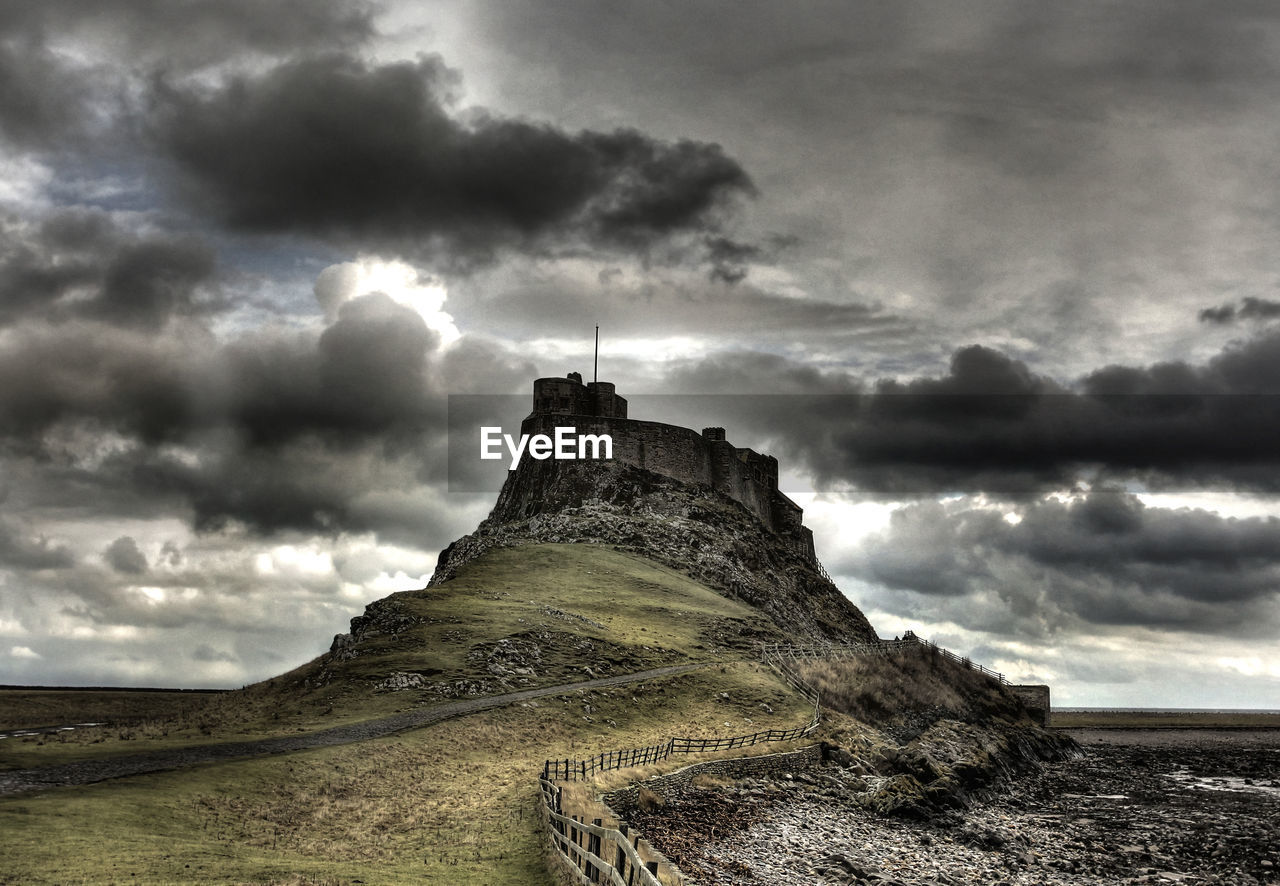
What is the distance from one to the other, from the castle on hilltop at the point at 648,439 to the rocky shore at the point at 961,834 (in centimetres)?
5795

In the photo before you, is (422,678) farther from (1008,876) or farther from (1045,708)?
(1045,708)

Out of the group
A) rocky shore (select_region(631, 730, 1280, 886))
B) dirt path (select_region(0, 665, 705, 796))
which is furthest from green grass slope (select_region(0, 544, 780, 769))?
rocky shore (select_region(631, 730, 1280, 886))

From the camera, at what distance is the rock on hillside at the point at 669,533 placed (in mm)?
92650

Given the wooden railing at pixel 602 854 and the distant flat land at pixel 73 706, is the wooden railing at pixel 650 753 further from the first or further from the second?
the distant flat land at pixel 73 706

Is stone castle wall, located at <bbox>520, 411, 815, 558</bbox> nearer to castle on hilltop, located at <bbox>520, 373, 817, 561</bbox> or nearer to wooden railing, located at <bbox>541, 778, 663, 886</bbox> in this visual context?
castle on hilltop, located at <bbox>520, 373, 817, 561</bbox>

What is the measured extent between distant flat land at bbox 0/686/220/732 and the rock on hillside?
28318mm

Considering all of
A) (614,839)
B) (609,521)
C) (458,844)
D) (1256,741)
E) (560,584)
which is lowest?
(1256,741)

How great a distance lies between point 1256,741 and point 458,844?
122m

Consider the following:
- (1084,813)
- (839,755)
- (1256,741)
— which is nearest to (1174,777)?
(1084,813)

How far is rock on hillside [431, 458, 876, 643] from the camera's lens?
304 ft

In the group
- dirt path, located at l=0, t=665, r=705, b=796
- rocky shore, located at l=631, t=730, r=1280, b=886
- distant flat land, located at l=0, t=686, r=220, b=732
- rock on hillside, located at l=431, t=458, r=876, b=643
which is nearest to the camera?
rocky shore, located at l=631, t=730, r=1280, b=886

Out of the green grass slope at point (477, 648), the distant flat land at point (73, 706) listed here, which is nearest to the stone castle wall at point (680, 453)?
the green grass slope at point (477, 648)

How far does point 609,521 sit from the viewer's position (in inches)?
3787

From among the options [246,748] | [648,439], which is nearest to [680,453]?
[648,439]
